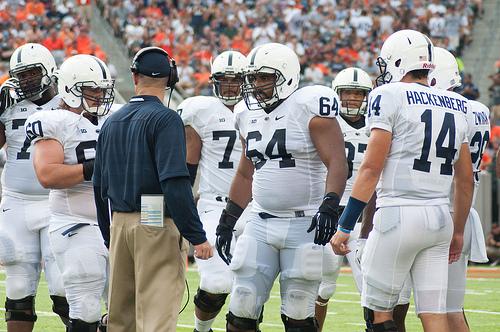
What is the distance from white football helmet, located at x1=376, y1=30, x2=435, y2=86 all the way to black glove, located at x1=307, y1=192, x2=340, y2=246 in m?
0.72

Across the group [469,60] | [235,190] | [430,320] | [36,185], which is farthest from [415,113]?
[469,60]

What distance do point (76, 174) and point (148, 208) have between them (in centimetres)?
119

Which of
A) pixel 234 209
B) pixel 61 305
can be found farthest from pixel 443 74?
pixel 61 305

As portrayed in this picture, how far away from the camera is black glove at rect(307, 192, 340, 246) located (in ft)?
19.5

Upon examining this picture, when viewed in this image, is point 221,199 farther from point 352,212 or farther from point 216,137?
point 352,212

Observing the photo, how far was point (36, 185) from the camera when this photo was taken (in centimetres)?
721

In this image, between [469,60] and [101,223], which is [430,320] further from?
[469,60]

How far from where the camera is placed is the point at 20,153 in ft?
23.9

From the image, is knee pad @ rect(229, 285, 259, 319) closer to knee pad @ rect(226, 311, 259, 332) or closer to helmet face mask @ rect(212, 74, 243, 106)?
knee pad @ rect(226, 311, 259, 332)

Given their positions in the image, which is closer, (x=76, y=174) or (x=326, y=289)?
(x=76, y=174)

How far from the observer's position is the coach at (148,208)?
530 centimetres

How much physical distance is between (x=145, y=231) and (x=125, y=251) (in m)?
0.18

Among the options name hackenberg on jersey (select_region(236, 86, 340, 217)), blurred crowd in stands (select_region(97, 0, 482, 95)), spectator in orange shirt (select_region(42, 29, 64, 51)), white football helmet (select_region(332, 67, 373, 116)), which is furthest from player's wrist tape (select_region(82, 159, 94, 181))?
blurred crowd in stands (select_region(97, 0, 482, 95))

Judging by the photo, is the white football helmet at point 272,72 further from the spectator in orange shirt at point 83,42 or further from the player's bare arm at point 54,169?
the spectator in orange shirt at point 83,42
